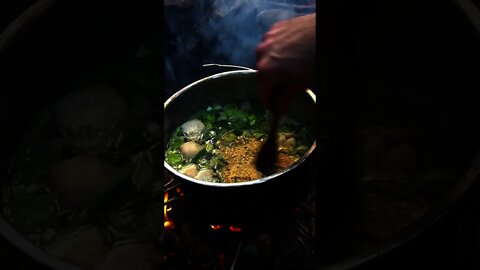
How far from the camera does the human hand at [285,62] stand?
1514mm

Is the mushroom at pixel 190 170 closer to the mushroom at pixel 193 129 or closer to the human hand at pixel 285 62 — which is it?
the mushroom at pixel 193 129

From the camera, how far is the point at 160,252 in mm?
1711

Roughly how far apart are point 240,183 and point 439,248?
1.94ft

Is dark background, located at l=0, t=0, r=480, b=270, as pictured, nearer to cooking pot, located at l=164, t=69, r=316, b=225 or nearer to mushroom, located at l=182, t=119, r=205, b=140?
cooking pot, located at l=164, t=69, r=316, b=225

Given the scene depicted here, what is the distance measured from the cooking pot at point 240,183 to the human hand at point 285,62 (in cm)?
24

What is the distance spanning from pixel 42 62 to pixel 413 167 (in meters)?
1.36

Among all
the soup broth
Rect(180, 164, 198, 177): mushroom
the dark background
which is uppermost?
the dark background

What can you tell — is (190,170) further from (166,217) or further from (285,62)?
(285,62)

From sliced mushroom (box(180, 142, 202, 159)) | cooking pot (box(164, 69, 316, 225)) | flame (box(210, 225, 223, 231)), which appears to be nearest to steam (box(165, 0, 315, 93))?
cooking pot (box(164, 69, 316, 225))

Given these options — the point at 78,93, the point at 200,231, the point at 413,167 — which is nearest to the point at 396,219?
the point at 413,167

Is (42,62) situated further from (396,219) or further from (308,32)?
(396,219)

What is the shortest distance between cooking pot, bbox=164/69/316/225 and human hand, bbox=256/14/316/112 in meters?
0.24

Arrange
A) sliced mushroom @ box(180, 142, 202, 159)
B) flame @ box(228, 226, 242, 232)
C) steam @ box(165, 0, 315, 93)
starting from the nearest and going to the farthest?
flame @ box(228, 226, 242, 232) → sliced mushroom @ box(180, 142, 202, 159) → steam @ box(165, 0, 315, 93)

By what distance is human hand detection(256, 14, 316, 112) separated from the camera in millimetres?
1514
